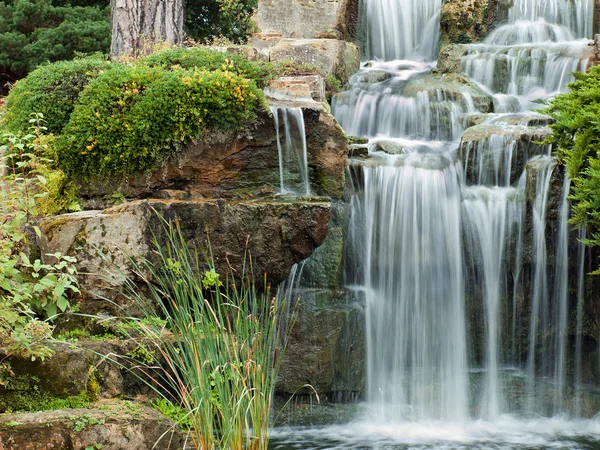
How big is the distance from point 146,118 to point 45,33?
7.98 metres

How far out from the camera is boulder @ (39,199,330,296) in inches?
238

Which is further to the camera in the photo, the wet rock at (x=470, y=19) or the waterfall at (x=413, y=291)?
the wet rock at (x=470, y=19)

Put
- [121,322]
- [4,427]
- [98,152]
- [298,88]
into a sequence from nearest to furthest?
1. [4,427]
2. [121,322]
3. [98,152]
4. [298,88]

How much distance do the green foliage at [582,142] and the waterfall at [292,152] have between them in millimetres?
2527

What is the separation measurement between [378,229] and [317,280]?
957 mm

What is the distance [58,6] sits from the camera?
49.5 ft

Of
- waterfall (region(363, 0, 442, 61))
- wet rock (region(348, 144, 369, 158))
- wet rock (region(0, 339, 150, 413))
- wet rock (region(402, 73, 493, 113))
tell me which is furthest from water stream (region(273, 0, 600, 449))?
waterfall (region(363, 0, 442, 61))

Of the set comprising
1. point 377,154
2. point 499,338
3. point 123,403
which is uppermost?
point 377,154

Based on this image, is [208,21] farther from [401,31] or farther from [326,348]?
[326,348]

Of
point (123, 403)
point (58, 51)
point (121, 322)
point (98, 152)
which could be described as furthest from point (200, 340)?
point (58, 51)

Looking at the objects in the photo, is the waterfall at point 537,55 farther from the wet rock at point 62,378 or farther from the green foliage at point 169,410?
the wet rock at point 62,378

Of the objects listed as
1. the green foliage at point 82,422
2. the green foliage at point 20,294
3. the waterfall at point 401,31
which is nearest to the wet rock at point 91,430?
the green foliage at point 82,422

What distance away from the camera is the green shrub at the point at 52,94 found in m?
7.47

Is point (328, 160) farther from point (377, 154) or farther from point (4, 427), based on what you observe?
point (4, 427)
